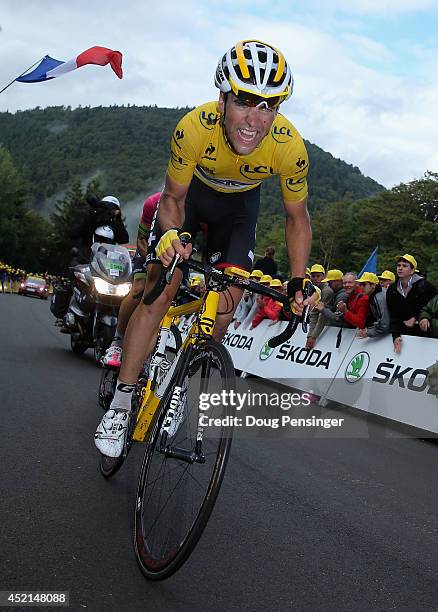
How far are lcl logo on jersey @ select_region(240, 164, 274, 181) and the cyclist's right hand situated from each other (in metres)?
0.93

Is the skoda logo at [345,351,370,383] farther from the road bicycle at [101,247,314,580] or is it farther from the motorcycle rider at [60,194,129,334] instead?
the road bicycle at [101,247,314,580]

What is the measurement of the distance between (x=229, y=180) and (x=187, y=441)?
174 centimetres

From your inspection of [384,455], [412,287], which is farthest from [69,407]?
[412,287]

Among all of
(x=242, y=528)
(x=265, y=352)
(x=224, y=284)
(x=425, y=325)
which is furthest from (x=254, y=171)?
(x=265, y=352)

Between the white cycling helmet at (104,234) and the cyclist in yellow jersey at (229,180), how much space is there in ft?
17.8

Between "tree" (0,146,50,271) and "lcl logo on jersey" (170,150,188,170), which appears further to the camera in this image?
"tree" (0,146,50,271)

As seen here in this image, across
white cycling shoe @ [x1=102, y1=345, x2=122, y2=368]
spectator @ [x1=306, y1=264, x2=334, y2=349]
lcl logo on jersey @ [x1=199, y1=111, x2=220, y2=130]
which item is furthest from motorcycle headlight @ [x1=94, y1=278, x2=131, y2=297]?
lcl logo on jersey @ [x1=199, y1=111, x2=220, y2=130]

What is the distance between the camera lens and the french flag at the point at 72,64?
1594 cm

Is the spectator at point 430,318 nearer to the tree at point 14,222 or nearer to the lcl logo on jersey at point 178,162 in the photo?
the lcl logo on jersey at point 178,162

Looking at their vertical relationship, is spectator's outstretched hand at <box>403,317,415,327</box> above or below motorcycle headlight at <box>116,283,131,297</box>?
above

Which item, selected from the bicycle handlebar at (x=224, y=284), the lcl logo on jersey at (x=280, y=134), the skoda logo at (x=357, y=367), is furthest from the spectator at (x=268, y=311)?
the bicycle handlebar at (x=224, y=284)

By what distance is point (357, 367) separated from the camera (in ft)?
31.1

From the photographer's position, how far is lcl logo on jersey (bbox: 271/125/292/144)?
406cm

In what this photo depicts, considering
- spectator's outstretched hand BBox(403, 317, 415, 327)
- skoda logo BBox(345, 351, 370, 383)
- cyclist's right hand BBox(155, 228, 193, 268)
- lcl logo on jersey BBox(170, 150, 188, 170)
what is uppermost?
lcl logo on jersey BBox(170, 150, 188, 170)
